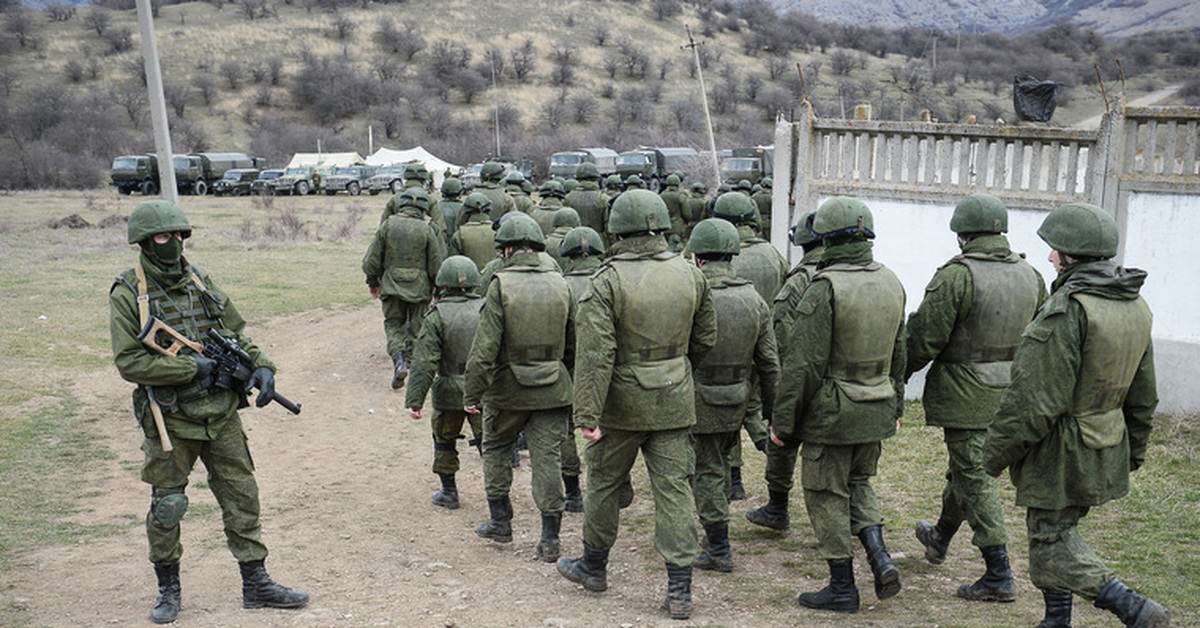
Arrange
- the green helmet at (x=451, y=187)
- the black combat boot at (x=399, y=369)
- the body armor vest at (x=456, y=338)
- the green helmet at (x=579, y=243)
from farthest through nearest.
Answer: the green helmet at (x=451, y=187)
the black combat boot at (x=399, y=369)
the green helmet at (x=579, y=243)
the body armor vest at (x=456, y=338)

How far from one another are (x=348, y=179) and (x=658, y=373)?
40.8m

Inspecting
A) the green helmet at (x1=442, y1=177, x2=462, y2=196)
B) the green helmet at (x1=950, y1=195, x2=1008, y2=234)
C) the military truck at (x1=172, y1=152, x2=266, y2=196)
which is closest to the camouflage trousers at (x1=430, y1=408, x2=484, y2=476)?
the green helmet at (x1=950, y1=195, x2=1008, y2=234)

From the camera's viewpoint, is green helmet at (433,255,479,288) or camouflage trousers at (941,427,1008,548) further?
green helmet at (433,255,479,288)

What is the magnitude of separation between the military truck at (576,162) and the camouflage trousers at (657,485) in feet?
122

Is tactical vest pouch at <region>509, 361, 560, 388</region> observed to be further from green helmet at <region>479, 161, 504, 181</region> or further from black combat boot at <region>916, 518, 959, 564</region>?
green helmet at <region>479, 161, 504, 181</region>

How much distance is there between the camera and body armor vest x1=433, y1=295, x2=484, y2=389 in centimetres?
675

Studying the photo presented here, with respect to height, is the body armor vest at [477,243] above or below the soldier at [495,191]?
below

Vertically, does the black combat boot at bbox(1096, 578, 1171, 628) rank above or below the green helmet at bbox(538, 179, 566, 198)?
below

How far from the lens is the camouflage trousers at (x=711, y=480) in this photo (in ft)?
18.6

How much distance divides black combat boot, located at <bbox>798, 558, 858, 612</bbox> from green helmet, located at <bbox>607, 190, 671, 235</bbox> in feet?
6.14

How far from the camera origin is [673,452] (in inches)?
200

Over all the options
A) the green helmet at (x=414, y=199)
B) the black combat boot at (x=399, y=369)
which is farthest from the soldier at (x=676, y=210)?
the black combat boot at (x=399, y=369)

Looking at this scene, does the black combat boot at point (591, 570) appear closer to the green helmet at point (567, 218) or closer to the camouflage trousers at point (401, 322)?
the green helmet at point (567, 218)

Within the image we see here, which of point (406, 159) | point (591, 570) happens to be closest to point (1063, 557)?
point (591, 570)
